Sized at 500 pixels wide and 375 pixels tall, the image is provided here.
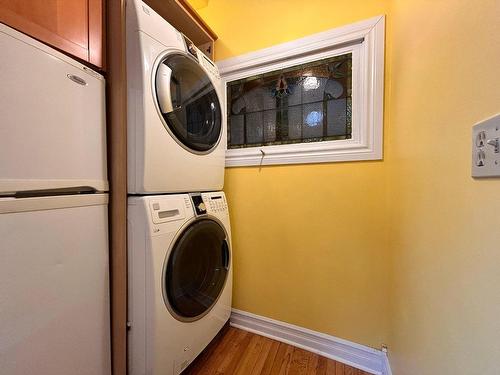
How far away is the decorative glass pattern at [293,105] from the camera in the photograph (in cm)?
118

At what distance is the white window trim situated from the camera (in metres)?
1.06

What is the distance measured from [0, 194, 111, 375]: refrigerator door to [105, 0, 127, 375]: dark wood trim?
34 millimetres

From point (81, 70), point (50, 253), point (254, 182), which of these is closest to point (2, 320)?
point (50, 253)

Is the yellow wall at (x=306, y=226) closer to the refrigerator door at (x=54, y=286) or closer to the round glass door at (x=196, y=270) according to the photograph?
the round glass door at (x=196, y=270)

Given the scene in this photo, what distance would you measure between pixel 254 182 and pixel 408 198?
0.83 meters

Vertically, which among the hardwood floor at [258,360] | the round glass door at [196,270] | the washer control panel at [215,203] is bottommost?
the hardwood floor at [258,360]

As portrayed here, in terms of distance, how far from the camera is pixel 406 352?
73cm

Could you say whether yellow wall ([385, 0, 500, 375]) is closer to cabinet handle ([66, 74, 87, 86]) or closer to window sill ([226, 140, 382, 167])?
window sill ([226, 140, 382, 167])

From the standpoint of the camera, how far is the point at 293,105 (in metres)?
1.29

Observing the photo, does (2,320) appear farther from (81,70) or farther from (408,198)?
(408,198)

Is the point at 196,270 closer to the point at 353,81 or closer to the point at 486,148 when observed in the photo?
the point at 486,148

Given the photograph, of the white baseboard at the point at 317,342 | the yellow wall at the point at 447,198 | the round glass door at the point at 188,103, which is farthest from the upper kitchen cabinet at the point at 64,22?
the white baseboard at the point at 317,342

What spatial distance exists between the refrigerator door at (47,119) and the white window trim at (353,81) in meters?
0.85

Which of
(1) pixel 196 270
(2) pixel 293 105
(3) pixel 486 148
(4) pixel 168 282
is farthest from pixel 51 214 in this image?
(2) pixel 293 105
